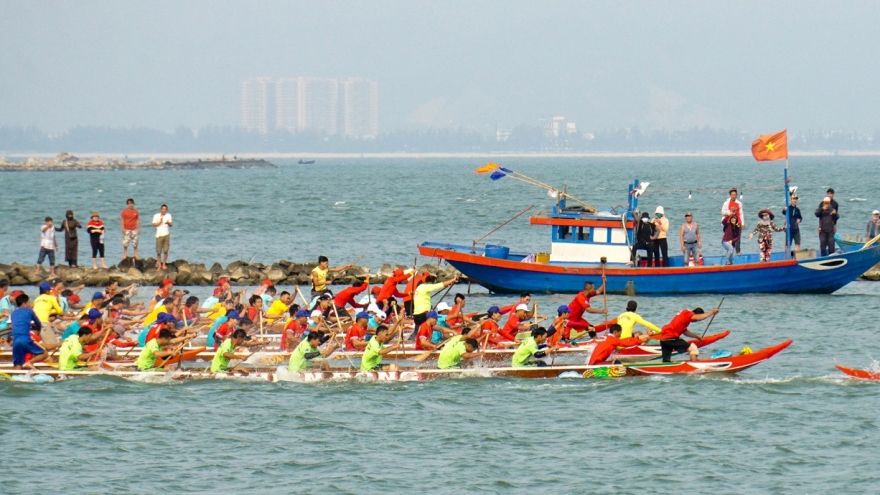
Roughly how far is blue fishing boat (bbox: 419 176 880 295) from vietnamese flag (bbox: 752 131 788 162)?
258 cm

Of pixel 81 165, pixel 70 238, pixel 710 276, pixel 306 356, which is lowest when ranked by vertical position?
pixel 306 356

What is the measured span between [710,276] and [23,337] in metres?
16.7

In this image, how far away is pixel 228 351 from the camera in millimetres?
20969

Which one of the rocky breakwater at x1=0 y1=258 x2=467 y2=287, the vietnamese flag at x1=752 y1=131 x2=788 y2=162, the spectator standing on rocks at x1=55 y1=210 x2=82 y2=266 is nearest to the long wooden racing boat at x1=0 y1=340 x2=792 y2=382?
the vietnamese flag at x1=752 y1=131 x2=788 y2=162

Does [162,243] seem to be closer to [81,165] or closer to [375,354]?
[375,354]

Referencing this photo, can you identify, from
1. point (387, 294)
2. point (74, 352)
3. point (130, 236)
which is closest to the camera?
point (74, 352)

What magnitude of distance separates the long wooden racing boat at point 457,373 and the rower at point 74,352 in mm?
120

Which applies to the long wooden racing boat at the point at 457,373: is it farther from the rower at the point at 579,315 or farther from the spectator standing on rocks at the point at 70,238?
the spectator standing on rocks at the point at 70,238

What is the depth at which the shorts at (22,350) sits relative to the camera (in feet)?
69.5

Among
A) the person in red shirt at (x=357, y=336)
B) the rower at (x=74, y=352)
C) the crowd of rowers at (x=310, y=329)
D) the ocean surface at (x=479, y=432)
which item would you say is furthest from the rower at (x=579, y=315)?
the rower at (x=74, y=352)

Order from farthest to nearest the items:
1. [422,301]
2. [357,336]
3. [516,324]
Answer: [422,301], [516,324], [357,336]

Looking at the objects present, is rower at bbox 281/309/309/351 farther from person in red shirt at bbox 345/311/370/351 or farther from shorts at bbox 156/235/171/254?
shorts at bbox 156/235/171/254

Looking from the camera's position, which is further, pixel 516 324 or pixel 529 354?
pixel 516 324

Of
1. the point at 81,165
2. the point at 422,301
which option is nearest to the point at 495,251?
the point at 422,301
